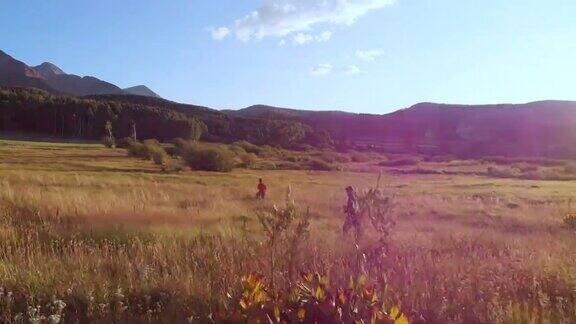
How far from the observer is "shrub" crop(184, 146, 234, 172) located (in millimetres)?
56344

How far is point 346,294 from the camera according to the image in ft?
9.62

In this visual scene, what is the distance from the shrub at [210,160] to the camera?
5634 cm

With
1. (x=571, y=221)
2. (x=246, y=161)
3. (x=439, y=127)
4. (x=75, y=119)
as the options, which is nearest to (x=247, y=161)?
(x=246, y=161)

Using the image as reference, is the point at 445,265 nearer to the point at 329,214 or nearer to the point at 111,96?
the point at 329,214

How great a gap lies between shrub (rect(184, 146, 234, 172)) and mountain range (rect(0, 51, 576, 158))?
4562 centimetres

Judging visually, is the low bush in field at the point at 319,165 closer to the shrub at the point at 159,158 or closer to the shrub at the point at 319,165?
the shrub at the point at 319,165

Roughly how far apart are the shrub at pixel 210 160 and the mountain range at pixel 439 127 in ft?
150

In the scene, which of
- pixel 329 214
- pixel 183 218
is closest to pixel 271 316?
pixel 183 218

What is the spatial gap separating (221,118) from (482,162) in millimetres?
63596

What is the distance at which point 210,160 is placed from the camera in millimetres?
56562

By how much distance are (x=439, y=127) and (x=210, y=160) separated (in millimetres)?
83424

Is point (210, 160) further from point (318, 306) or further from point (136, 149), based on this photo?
point (318, 306)

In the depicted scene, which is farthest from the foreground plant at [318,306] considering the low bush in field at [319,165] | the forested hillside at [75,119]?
the forested hillside at [75,119]

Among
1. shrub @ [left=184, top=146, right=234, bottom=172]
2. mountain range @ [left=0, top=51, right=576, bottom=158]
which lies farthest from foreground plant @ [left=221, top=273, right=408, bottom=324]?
mountain range @ [left=0, top=51, right=576, bottom=158]
